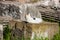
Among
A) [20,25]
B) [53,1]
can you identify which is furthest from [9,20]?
[53,1]

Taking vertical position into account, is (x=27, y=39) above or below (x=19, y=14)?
below

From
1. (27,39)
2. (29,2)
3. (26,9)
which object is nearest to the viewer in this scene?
(27,39)

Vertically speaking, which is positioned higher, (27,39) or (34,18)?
(34,18)

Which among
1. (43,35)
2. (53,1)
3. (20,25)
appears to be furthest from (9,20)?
(53,1)

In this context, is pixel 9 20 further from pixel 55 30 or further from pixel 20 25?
pixel 55 30

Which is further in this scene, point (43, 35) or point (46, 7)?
point (46, 7)

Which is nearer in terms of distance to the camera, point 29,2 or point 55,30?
point 55,30

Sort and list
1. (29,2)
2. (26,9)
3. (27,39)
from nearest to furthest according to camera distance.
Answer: (27,39)
(26,9)
(29,2)

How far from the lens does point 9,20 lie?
3.59 m

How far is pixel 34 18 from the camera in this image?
12.2 feet

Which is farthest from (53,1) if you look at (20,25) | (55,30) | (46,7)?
(20,25)

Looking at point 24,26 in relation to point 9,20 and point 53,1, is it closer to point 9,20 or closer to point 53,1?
point 9,20

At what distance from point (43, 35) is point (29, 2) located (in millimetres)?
624

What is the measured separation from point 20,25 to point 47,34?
43 cm
